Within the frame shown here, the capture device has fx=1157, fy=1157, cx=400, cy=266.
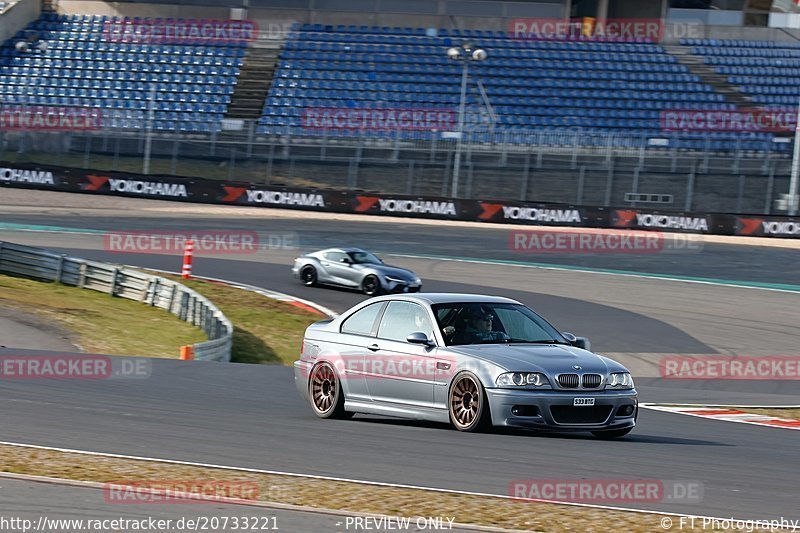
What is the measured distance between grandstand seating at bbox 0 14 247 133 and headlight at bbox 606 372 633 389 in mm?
38485

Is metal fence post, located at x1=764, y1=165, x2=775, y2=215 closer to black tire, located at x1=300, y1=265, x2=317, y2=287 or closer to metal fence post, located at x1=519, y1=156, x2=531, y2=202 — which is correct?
metal fence post, located at x1=519, y1=156, x2=531, y2=202

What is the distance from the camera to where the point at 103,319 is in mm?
22266


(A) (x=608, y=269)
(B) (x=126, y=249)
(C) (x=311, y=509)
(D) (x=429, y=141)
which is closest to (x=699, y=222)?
(A) (x=608, y=269)

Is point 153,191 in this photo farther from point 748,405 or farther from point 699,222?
point 748,405

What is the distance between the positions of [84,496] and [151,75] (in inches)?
1820

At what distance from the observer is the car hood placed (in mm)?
9820

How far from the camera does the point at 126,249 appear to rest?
3431cm
